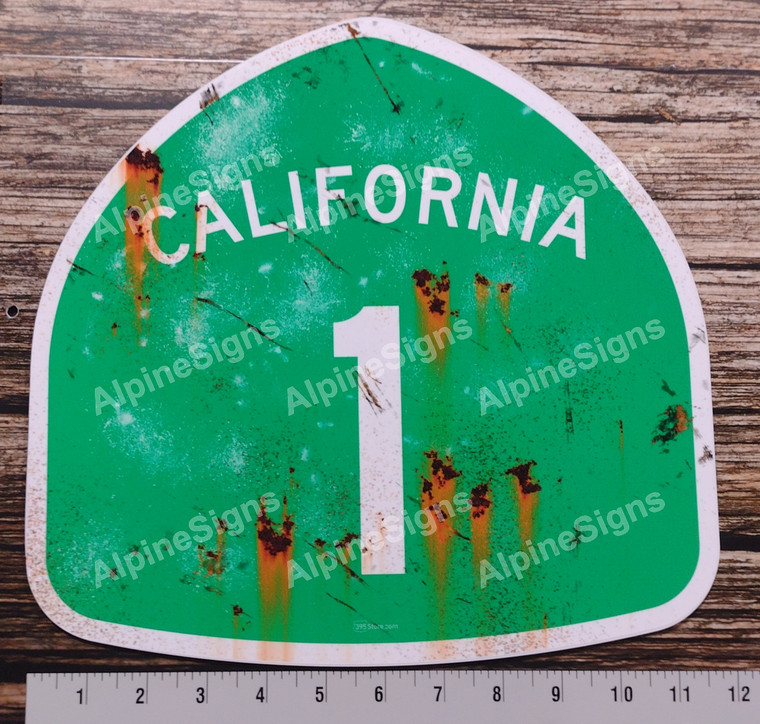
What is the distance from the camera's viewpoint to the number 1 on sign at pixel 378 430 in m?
0.72

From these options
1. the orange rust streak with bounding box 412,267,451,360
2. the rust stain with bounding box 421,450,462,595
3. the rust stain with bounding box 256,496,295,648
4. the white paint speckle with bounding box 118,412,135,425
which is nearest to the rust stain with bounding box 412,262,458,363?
the orange rust streak with bounding box 412,267,451,360

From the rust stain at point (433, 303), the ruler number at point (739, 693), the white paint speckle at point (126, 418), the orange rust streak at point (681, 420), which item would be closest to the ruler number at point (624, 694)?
the ruler number at point (739, 693)

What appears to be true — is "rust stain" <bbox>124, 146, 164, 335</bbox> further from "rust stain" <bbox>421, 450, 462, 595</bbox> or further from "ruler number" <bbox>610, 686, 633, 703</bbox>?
"ruler number" <bbox>610, 686, 633, 703</bbox>

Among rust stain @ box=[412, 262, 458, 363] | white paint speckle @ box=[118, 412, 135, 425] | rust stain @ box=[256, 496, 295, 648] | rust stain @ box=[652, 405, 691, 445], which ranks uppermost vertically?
rust stain @ box=[412, 262, 458, 363]

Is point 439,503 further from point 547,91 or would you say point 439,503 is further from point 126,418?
point 547,91

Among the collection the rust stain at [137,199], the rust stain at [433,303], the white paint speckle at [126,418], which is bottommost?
the white paint speckle at [126,418]

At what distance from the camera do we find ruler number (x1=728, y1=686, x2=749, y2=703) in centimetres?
A: 73

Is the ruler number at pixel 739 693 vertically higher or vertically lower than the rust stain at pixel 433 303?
lower

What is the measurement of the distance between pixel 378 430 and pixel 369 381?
0.07 m

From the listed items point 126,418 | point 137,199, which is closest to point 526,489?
point 126,418

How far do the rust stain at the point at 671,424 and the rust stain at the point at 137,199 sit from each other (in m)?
0.71

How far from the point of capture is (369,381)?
2.42 feet

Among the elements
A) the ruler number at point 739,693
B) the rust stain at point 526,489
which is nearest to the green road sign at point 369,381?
the rust stain at point 526,489

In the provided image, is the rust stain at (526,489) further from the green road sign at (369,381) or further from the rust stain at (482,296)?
the rust stain at (482,296)
